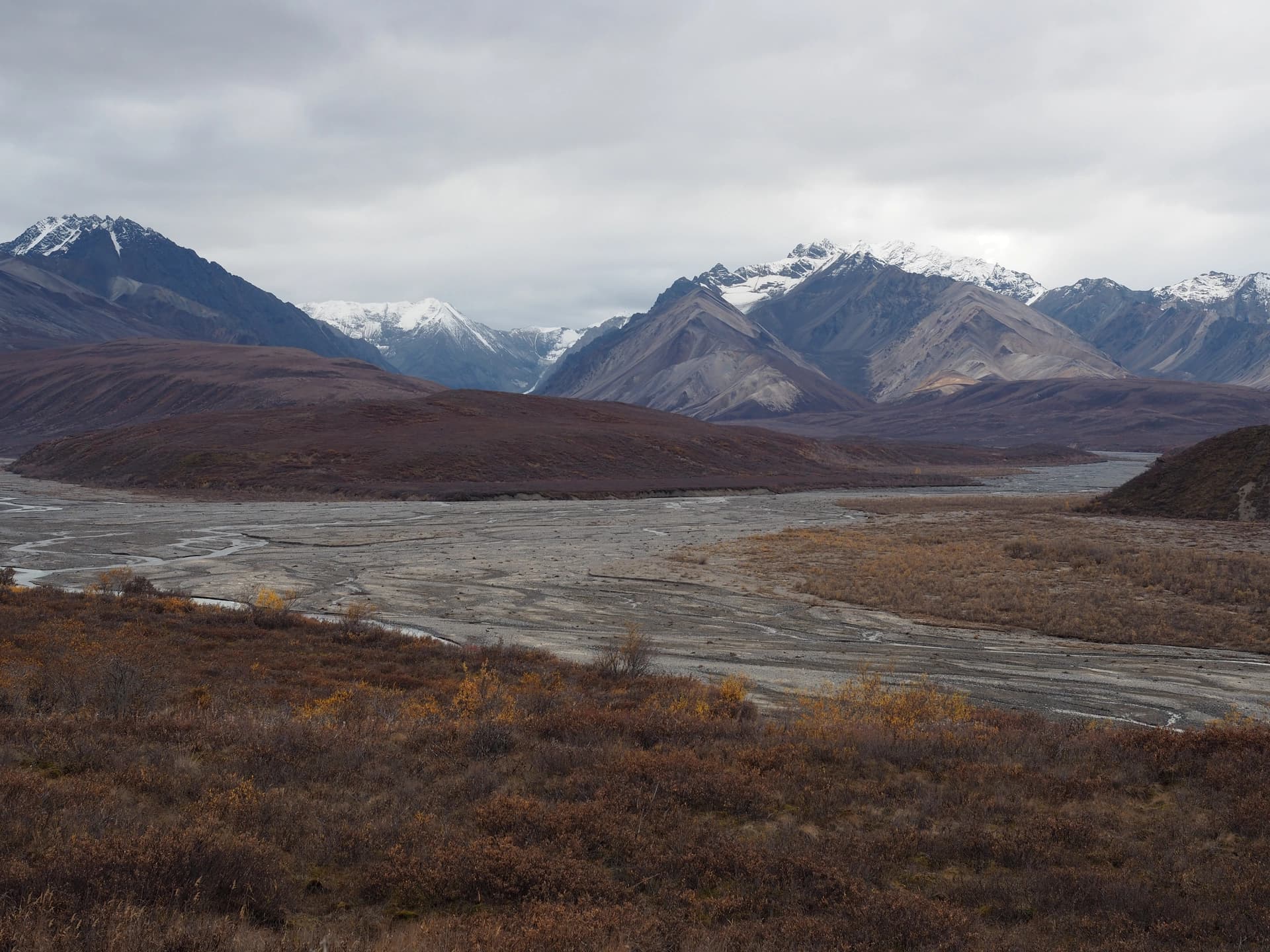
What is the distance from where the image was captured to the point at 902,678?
71.5ft

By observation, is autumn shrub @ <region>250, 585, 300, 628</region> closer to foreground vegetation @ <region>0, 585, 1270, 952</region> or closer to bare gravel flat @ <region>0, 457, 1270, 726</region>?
bare gravel flat @ <region>0, 457, 1270, 726</region>

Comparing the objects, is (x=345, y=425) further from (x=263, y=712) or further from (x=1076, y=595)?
(x=263, y=712)

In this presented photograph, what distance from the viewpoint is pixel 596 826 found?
30.8 ft

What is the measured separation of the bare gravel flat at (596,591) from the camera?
22234 millimetres

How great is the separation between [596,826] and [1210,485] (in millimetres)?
64600

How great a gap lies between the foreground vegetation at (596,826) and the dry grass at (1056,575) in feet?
53.2

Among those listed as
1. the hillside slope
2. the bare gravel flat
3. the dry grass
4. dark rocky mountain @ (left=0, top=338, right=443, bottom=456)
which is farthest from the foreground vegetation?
dark rocky mountain @ (left=0, top=338, right=443, bottom=456)

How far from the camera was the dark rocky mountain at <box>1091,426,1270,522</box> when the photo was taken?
56688mm

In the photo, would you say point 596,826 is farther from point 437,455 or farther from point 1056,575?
point 437,455

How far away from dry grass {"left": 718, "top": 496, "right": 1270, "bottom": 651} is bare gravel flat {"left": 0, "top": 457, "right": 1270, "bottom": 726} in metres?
1.82

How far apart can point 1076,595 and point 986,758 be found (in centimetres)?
2381

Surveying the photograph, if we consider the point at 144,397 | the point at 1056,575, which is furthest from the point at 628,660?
the point at 144,397

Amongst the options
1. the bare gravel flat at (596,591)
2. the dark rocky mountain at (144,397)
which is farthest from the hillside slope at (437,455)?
the dark rocky mountain at (144,397)

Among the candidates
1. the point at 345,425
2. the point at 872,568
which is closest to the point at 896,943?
the point at 872,568
